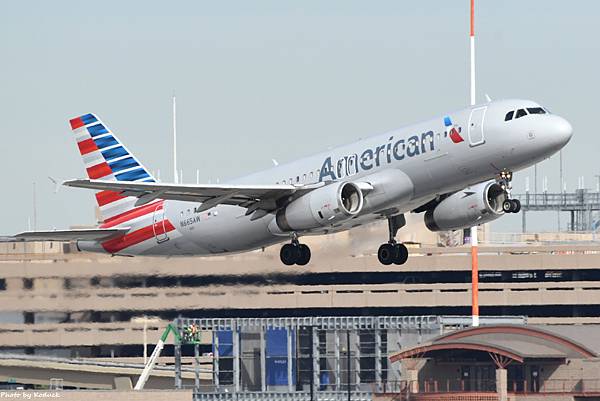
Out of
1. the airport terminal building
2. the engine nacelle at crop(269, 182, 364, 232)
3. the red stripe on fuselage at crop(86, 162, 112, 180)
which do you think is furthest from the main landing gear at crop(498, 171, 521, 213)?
the red stripe on fuselage at crop(86, 162, 112, 180)

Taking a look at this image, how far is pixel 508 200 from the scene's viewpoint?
196 ft

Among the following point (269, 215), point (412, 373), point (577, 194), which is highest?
point (577, 194)

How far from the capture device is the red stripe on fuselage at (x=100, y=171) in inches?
2798

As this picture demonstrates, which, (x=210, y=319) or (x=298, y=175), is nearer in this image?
(x=298, y=175)

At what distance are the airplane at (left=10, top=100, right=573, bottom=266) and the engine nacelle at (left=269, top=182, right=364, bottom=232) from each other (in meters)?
0.05

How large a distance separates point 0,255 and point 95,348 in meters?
10.2

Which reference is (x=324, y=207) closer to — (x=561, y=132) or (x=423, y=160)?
(x=423, y=160)

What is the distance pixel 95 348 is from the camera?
10288 centimetres

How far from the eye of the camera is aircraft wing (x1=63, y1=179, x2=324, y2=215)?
58634 millimetres

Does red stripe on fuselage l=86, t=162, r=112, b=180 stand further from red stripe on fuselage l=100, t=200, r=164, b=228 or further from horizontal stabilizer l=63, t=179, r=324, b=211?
horizontal stabilizer l=63, t=179, r=324, b=211

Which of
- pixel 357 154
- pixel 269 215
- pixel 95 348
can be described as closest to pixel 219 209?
pixel 269 215

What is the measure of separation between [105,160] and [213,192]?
1189 centimetres

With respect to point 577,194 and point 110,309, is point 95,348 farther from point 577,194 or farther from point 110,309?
point 577,194

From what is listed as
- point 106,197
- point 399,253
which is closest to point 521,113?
point 399,253
